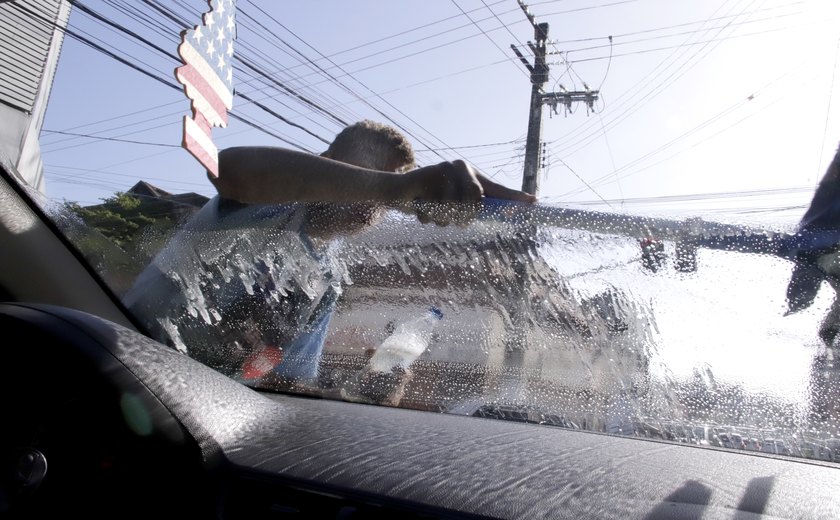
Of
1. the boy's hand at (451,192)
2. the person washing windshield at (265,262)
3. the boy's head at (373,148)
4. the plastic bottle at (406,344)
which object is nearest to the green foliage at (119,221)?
the person washing windshield at (265,262)

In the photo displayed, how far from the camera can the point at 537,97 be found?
1533 centimetres

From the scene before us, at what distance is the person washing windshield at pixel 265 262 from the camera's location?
235 centimetres

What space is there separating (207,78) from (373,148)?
2.25 ft

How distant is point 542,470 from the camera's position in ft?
4.69

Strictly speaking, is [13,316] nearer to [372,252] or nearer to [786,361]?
[372,252]

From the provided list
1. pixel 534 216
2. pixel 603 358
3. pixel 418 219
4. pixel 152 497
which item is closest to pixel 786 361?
pixel 603 358

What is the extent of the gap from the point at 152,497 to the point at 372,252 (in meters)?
1.15

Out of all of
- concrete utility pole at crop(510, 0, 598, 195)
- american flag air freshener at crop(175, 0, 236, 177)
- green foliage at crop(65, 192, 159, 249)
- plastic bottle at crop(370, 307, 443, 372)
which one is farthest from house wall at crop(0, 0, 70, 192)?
concrete utility pole at crop(510, 0, 598, 195)

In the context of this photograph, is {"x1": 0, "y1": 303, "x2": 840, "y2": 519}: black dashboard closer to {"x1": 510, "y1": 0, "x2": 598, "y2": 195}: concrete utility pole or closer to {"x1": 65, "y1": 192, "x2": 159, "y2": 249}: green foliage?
{"x1": 65, "y1": 192, "x2": 159, "y2": 249}: green foliage

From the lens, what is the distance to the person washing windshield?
7.70 ft

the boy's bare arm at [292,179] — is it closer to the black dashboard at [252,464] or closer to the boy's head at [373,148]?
the boy's head at [373,148]

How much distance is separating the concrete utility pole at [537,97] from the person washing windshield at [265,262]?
38.9ft

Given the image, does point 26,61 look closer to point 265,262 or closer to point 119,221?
point 119,221

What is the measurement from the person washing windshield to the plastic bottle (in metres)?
0.25
